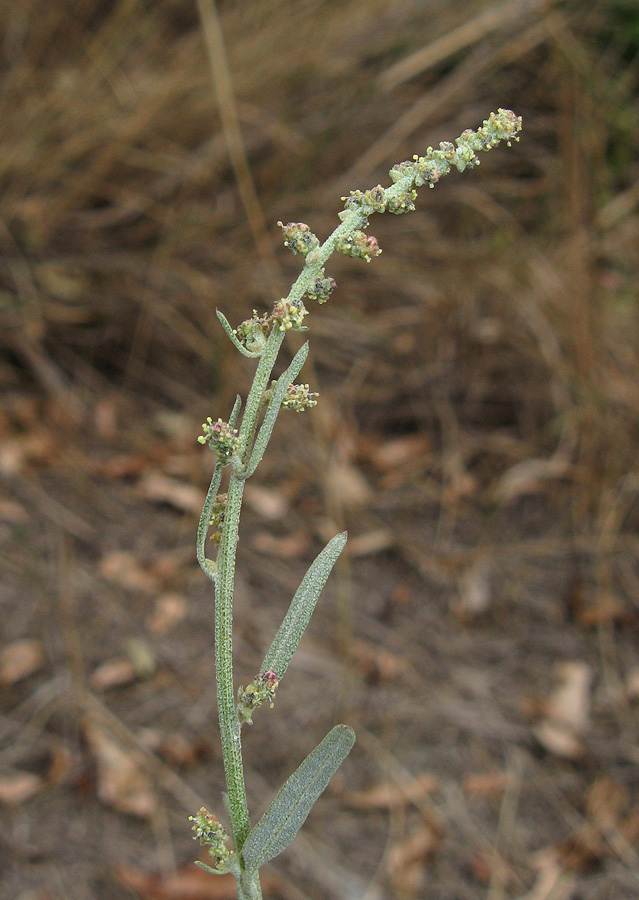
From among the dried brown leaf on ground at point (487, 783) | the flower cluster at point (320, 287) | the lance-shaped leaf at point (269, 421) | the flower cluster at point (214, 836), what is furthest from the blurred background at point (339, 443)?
the flower cluster at point (320, 287)

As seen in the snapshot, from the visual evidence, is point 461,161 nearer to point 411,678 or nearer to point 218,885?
point 218,885

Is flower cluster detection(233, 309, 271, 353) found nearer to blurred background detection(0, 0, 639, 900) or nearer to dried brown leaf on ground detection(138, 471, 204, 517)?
blurred background detection(0, 0, 639, 900)

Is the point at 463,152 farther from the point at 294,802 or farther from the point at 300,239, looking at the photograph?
the point at 294,802

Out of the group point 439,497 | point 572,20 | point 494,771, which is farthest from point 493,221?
point 494,771

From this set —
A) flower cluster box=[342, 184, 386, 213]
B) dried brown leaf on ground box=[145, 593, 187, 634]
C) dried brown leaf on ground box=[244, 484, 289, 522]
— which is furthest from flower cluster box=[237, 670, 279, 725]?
dried brown leaf on ground box=[244, 484, 289, 522]

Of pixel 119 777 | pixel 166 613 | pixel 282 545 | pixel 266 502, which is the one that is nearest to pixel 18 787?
pixel 119 777

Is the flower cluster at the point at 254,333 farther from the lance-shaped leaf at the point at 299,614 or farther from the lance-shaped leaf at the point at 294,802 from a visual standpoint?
the lance-shaped leaf at the point at 294,802
